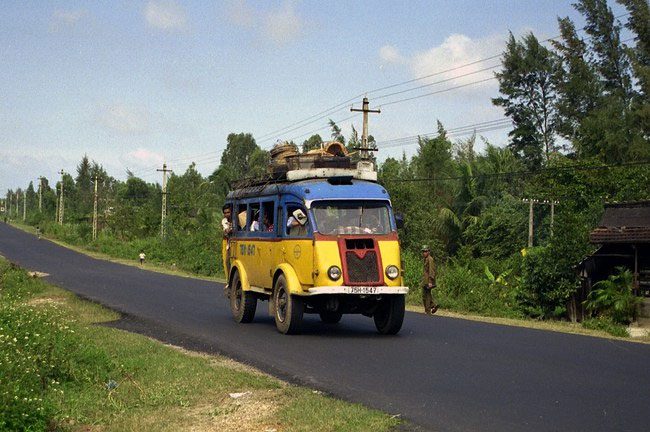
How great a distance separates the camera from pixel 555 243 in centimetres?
2392

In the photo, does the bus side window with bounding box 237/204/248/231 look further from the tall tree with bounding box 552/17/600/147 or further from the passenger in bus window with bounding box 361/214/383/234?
the tall tree with bounding box 552/17/600/147

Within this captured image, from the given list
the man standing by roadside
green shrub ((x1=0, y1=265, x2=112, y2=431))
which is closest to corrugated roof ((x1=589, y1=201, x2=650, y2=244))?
the man standing by roadside

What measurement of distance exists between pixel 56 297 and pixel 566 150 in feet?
131

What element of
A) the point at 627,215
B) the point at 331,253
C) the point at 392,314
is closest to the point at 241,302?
the point at 392,314

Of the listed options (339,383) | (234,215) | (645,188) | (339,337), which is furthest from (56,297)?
(645,188)

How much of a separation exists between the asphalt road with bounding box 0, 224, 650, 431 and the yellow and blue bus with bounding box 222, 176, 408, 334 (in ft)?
1.97

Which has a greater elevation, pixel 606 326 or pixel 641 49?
pixel 641 49

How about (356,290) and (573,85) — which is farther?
(573,85)

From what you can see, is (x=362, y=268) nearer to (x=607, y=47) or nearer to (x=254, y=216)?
(x=254, y=216)

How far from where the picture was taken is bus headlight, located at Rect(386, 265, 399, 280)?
15969 mm

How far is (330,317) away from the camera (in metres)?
18.7

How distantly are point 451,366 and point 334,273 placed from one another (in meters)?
3.69

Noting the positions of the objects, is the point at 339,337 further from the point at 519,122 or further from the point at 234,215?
the point at 519,122

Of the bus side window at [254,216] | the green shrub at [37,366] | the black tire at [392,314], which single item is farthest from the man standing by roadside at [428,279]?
the green shrub at [37,366]
